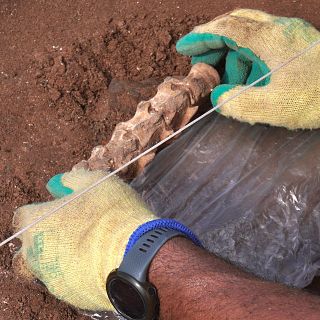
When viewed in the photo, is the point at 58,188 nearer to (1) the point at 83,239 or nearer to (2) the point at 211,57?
(1) the point at 83,239

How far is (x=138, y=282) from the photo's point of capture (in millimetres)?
978

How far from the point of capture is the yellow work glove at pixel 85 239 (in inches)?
42.6

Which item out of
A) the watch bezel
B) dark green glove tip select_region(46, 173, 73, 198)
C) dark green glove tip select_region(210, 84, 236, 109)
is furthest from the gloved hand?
the watch bezel

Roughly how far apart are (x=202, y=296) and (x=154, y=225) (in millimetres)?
167

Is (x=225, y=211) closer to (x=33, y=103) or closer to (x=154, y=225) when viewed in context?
(x=154, y=225)

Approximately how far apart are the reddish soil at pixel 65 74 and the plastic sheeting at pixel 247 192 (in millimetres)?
297

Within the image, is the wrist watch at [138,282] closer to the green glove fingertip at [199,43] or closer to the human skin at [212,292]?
the human skin at [212,292]

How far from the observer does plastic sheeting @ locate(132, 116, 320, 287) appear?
132 centimetres

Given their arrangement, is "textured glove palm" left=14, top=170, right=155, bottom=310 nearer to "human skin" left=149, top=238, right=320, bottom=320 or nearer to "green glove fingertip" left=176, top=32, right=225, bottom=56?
"human skin" left=149, top=238, right=320, bottom=320

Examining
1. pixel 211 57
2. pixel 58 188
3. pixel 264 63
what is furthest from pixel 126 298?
pixel 211 57

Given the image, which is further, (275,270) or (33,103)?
(33,103)

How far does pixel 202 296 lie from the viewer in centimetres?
93

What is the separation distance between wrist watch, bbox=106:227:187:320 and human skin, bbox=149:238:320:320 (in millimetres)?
16

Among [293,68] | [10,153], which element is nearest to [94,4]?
[10,153]
